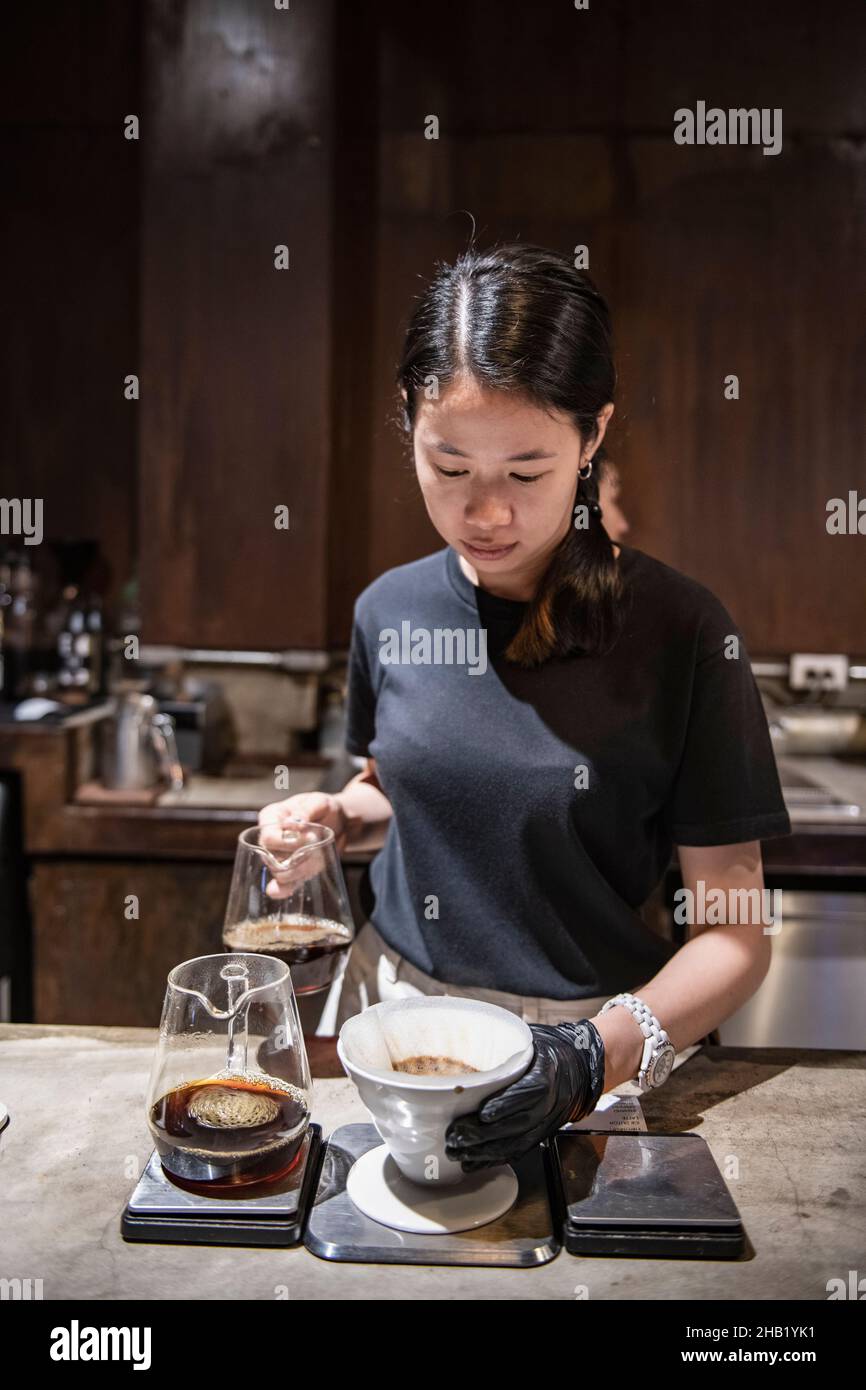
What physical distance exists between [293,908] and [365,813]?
0.46 meters

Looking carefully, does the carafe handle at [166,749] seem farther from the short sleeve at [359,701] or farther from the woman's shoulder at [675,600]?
the woman's shoulder at [675,600]

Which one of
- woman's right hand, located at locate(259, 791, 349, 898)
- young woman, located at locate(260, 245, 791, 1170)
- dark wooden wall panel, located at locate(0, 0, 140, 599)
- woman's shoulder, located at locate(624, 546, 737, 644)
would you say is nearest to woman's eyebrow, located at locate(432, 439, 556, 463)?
young woman, located at locate(260, 245, 791, 1170)

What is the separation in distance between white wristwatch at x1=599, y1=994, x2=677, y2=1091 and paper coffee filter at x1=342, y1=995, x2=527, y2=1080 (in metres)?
0.20

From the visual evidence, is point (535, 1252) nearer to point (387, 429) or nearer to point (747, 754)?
point (747, 754)

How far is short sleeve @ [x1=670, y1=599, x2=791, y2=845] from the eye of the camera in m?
1.49

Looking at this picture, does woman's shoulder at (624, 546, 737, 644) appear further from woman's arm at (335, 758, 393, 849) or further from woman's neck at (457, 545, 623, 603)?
woman's arm at (335, 758, 393, 849)

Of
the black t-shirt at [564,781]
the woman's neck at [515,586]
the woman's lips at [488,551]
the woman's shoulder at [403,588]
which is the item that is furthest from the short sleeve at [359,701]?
the woman's lips at [488,551]

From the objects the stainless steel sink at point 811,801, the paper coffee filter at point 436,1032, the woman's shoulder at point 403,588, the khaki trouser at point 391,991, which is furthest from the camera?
the stainless steel sink at point 811,801

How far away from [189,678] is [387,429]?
97cm

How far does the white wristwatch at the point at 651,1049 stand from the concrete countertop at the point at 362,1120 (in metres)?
0.04

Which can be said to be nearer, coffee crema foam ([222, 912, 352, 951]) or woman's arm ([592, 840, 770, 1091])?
woman's arm ([592, 840, 770, 1091])

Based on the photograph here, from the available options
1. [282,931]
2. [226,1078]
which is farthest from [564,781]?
[226,1078]

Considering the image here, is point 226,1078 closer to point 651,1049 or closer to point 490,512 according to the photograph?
point 651,1049

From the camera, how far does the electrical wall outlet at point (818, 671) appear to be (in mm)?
3623
